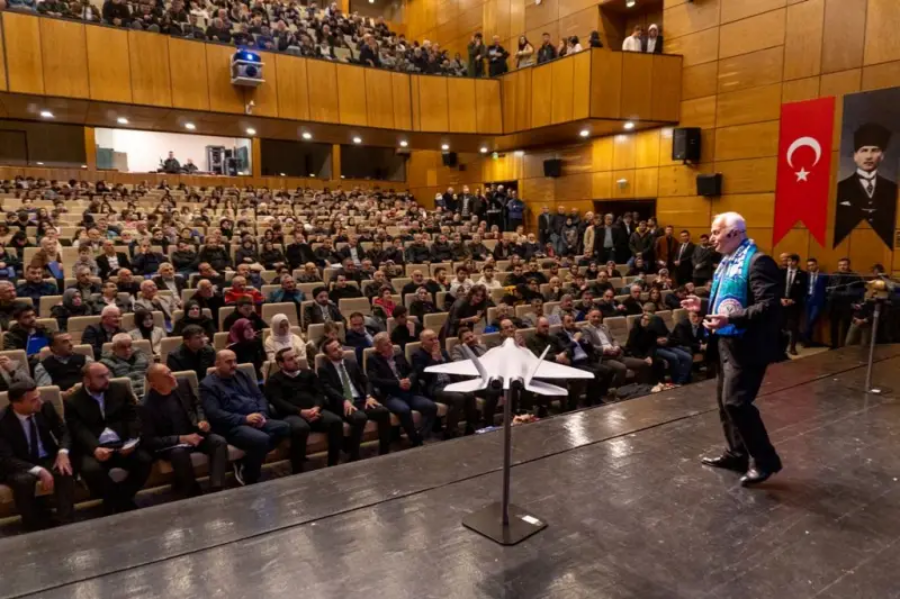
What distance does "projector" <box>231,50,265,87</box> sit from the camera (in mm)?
9094

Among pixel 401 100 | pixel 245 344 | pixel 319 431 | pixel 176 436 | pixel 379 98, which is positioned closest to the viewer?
pixel 176 436

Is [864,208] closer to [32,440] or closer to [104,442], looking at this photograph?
[104,442]

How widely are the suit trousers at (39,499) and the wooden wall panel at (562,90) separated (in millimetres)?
8544

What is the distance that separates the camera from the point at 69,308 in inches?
190

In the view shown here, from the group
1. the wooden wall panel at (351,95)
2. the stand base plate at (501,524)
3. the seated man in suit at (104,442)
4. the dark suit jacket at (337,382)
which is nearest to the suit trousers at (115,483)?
the seated man in suit at (104,442)


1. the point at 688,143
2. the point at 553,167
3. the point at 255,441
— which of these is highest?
the point at 688,143

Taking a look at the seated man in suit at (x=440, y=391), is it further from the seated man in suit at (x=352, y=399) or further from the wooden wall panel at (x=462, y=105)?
the wooden wall panel at (x=462, y=105)

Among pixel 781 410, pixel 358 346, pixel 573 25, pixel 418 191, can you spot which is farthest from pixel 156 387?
pixel 418 191

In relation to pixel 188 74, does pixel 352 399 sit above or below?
below

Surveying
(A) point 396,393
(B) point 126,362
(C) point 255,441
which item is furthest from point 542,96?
(C) point 255,441

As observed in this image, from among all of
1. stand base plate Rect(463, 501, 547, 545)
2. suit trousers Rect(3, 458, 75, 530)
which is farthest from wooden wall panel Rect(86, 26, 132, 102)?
stand base plate Rect(463, 501, 547, 545)

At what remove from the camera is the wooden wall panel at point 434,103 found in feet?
35.9

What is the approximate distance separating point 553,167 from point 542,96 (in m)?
1.69

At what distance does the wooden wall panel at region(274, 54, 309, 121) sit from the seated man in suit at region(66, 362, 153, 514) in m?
7.52
